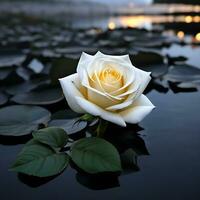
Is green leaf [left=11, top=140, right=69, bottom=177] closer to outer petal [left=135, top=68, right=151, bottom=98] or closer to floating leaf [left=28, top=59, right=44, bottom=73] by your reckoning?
outer petal [left=135, top=68, right=151, bottom=98]

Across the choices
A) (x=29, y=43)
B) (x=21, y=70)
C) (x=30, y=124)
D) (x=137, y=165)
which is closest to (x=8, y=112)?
(x=30, y=124)

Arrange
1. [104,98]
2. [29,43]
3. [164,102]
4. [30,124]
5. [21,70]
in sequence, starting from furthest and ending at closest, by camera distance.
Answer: [29,43] → [21,70] → [164,102] → [30,124] → [104,98]

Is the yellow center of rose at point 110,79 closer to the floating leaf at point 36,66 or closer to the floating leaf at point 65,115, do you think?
the floating leaf at point 65,115

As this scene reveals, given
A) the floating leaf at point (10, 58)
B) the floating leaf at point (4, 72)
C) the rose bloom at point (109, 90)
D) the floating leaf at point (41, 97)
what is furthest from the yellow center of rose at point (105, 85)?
the floating leaf at point (10, 58)

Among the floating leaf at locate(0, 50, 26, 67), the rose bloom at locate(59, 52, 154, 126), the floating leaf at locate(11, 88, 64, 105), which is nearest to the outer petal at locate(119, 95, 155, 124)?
A: the rose bloom at locate(59, 52, 154, 126)

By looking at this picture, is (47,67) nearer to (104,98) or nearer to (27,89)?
(27,89)
